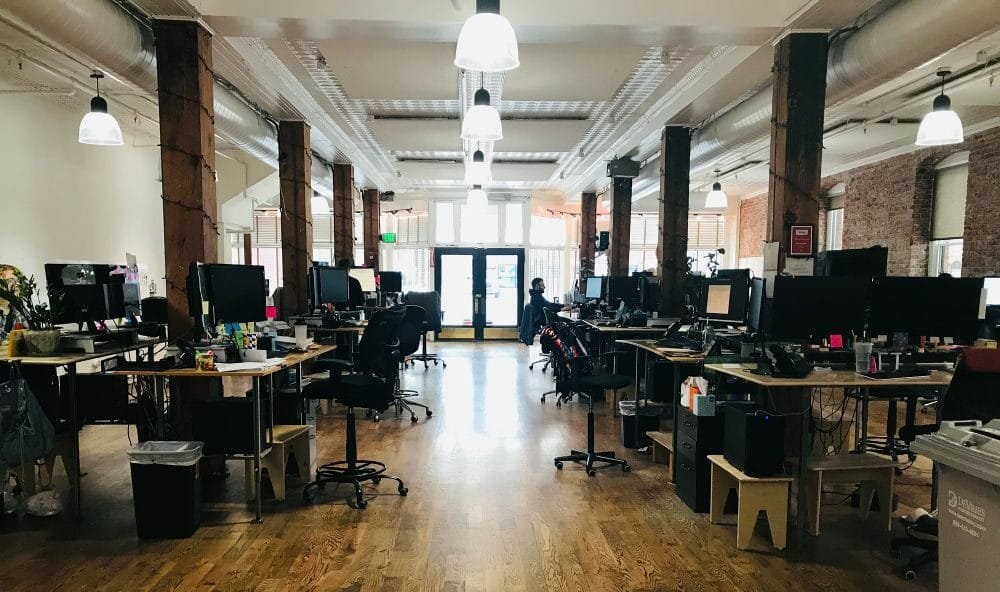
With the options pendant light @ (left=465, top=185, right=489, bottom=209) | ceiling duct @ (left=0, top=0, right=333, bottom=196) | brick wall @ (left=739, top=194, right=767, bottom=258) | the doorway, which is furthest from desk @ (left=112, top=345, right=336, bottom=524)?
brick wall @ (left=739, top=194, right=767, bottom=258)

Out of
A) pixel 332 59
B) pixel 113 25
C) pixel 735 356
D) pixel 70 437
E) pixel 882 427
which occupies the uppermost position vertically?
pixel 332 59

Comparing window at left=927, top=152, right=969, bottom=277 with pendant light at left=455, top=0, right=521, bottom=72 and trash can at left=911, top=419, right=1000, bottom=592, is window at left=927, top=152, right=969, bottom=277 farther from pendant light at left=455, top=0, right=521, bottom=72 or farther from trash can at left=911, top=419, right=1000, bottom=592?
pendant light at left=455, top=0, right=521, bottom=72

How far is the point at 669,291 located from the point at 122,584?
6311mm

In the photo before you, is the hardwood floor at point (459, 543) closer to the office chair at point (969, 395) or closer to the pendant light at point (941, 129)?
the office chair at point (969, 395)

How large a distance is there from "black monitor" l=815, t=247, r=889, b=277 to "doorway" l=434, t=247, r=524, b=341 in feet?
A: 30.2

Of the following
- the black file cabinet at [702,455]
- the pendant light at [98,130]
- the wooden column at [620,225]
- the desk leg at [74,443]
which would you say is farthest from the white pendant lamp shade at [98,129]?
the wooden column at [620,225]

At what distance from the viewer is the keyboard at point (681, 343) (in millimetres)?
4590

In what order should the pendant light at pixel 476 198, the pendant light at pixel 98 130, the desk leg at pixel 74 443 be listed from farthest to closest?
the pendant light at pixel 476 198 → the pendant light at pixel 98 130 → the desk leg at pixel 74 443

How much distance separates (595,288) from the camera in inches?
376

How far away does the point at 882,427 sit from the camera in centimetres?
587

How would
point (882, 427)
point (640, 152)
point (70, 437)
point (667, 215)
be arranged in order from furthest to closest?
point (640, 152) < point (667, 215) < point (882, 427) < point (70, 437)

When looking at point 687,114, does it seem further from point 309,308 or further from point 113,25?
point 113,25

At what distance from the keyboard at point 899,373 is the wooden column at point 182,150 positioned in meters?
4.71

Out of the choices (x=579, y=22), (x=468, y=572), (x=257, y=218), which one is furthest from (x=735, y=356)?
(x=257, y=218)
